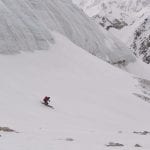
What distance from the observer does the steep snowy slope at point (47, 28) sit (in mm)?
49969

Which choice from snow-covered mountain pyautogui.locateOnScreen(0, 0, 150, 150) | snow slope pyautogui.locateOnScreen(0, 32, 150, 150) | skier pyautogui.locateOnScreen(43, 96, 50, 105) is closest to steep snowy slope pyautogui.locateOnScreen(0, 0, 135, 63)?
snow-covered mountain pyautogui.locateOnScreen(0, 0, 150, 150)

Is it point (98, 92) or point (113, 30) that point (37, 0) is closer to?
point (98, 92)

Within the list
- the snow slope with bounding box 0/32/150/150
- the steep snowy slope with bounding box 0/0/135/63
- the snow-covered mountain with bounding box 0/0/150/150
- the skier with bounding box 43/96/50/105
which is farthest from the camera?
the steep snowy slope with bounding box 0/0/135/63

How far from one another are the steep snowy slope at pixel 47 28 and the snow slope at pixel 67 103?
77.8 inches

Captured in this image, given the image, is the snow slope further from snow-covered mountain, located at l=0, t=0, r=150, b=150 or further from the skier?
the skier

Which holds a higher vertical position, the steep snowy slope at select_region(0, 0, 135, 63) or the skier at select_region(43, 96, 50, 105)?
the steep snowy slope at select_region(0, 0, 135, 63)

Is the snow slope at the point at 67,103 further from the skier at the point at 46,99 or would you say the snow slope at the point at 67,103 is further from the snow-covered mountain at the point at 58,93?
the skier at the point at 46,99

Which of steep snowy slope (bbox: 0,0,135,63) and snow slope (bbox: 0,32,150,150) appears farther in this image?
steep snowy slope (bbox: 0,0,135,63)

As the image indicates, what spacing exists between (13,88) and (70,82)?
12141 millimetres

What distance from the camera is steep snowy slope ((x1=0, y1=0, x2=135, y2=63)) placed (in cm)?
4997

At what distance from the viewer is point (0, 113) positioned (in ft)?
89.0

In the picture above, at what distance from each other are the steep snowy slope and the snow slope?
198cm

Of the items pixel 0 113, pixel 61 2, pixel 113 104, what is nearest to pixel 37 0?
pixel 61 2

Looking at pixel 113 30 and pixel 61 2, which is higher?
pixel 61 2
